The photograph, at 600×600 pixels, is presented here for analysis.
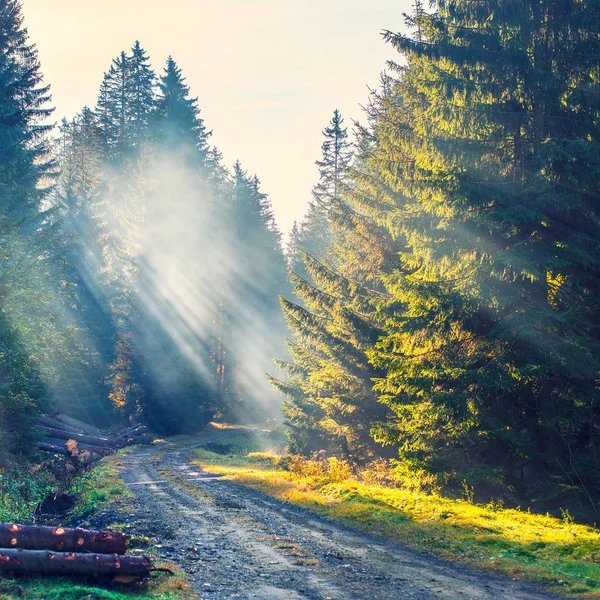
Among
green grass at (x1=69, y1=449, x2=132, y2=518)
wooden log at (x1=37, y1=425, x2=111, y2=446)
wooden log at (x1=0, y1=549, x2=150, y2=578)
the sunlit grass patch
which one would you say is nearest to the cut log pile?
wooden log at (x1=37, y1=425, x2=111, y2=446)

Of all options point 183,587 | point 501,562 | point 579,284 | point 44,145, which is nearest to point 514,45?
point 579,284

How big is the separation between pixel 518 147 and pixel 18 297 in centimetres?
1730

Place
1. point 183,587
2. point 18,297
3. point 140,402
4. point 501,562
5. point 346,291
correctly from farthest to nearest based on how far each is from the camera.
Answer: point 140,402 → point 346,291 → point 18,297 → point 501,562 → point 183,587

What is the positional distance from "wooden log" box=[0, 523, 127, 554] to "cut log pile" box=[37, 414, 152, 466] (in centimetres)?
1287

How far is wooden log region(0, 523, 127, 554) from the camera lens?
7418mm

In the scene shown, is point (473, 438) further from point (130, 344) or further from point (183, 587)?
point (130, 344)

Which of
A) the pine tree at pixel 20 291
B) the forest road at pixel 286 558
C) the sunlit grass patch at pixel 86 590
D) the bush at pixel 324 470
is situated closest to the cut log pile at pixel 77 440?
the pine tree at pixel 20 291

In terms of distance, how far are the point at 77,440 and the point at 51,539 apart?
21.9 meters

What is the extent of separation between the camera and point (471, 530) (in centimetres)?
1112

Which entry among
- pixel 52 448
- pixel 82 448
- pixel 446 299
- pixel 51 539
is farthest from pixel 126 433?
pixel 51 539

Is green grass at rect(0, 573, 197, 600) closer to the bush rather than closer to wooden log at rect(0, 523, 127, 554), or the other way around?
wooden log at rect(0, 523, 127, 554)

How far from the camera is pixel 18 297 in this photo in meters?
19.2

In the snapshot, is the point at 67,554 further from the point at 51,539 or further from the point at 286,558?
the point at 286,558

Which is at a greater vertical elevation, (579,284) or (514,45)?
(514,45)
